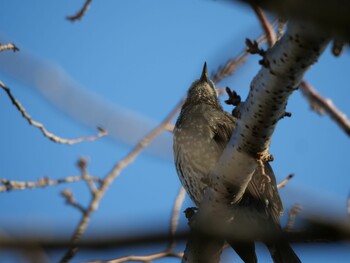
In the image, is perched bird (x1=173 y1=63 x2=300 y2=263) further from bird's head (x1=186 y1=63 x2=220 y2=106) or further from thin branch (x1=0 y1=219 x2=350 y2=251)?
thin branch (x1=0 y1=219 x2=350 y2=251)

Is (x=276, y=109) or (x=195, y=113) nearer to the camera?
(x=276, y=109)

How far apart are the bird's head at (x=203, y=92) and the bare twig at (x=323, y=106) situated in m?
1.96

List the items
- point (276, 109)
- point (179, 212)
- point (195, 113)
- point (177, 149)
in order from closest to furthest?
point (276, 109)
point (179, 212)
point (177, 149)
point (195, 113)

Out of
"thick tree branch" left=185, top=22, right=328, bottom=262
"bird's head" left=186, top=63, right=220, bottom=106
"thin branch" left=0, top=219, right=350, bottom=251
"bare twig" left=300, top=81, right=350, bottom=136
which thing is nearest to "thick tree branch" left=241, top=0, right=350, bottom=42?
"thin branch" left=0, top=219, right=350, bottom=251

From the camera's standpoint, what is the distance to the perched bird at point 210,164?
394cm

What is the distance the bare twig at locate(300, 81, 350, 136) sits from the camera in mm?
3611

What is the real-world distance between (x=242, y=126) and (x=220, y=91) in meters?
3.14

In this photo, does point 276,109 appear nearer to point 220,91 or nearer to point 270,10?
point 270,10

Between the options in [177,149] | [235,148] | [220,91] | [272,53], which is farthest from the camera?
[220,91]

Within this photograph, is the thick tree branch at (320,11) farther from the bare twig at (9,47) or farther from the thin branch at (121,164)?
the thin branch at (121,164)

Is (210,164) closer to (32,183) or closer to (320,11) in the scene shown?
(32,183)

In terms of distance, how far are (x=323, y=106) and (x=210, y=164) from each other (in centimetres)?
119

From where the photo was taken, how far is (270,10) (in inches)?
36.0

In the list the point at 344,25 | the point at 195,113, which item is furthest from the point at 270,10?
the point at 195,113
